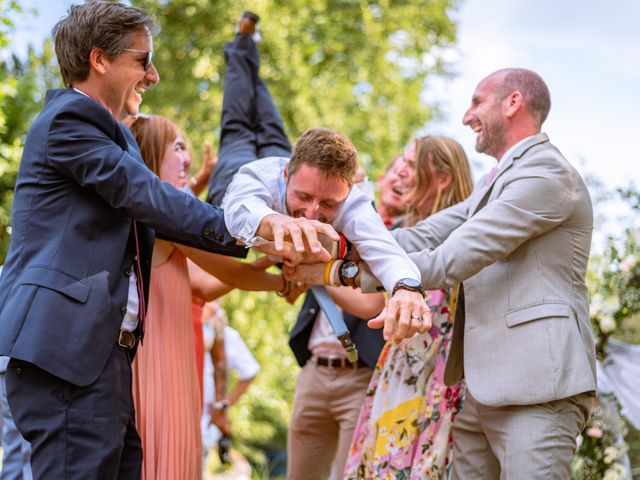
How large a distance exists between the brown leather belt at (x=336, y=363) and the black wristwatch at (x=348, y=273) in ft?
4.32

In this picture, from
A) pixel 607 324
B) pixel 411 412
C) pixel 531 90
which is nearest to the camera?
pixel 531 90

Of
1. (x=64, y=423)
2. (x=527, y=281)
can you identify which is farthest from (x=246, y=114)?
(x=64, y=423)

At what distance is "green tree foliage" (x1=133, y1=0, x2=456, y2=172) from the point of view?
12.2m

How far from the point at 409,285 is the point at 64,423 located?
3.88 feet

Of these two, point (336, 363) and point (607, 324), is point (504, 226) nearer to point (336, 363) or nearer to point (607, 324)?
point (336, 363)

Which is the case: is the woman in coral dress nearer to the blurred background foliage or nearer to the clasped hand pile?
the clasped hand pile

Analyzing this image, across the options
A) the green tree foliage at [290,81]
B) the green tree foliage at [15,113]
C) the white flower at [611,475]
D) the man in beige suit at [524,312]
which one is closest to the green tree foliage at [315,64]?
the green tree foliage at [290,81]

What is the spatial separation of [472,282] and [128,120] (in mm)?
1528

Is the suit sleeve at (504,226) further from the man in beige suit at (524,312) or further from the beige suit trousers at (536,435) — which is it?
the beige suit trousers at (536,435)

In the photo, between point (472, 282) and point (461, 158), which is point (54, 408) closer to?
point (472, 282)

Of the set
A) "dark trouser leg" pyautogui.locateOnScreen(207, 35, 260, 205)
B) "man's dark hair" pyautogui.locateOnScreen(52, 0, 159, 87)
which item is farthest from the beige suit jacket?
"dark trouser leg" pyautogui.locateOnScreen(207, 35, 260, 205)

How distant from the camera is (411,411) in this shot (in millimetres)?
3691

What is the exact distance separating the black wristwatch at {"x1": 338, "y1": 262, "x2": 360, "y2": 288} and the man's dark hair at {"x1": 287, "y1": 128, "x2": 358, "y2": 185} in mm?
352

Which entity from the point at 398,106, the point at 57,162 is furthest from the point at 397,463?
the point at 398,106
